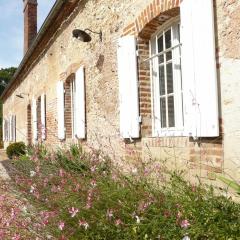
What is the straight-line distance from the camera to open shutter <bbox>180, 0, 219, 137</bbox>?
4016mm

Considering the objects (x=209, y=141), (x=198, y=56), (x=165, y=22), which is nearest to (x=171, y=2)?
(x=165, y=22)

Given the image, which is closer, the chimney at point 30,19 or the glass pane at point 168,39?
the glass pane at point 168,39

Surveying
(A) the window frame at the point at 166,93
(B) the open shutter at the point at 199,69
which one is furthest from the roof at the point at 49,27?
(B) the open shutter at the point at 199,69

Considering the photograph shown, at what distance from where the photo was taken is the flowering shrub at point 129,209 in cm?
297

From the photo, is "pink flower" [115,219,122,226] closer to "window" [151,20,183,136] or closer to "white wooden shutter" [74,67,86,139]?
"window" [151,20,183,136]

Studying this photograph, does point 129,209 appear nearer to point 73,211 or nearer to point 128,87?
point 73,211

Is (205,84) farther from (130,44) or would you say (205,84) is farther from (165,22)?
(130,44)

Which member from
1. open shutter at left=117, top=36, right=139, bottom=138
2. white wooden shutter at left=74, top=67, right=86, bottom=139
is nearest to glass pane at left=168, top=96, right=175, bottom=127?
open shutter at left=117, top=36, right=139, bottom=138

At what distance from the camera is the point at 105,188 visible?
3525mm

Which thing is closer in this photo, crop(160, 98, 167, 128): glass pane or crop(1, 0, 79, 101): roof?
crop(160, 98, 167, 128): glass pane

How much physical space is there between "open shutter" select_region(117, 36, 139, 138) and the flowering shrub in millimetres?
1813

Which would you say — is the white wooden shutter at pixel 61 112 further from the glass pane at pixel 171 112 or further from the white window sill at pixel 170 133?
the glass pane at pixel 171 112

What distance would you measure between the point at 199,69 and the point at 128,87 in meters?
1.76

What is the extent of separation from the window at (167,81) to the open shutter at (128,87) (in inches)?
9.9
